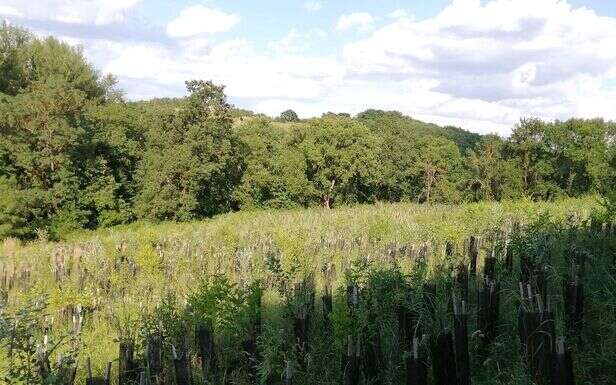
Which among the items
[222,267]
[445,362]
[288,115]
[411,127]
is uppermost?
[288,115]

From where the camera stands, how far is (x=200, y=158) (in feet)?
93.5

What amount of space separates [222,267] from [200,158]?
18.8 m

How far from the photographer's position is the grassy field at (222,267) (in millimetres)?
6137

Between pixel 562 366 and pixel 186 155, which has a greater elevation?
pixel 186 155

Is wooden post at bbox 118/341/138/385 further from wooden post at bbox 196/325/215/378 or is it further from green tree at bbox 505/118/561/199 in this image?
green tree at bbox 505/118/561/199

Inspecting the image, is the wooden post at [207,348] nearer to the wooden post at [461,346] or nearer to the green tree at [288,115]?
the wooden post at [461,346]

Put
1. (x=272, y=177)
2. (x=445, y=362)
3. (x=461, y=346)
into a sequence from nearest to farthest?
(x=445, y=362)
(x=461, y=346)
(x=272, y=177)

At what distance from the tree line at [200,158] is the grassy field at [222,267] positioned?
11989 mm

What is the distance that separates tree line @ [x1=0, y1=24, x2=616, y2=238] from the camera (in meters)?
26.8

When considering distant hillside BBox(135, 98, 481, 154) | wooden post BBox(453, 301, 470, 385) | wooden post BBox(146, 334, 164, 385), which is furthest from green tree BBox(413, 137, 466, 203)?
wooden post BBox(146, 334, 164, 385)

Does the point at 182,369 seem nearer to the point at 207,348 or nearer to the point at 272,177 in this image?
the point at 207,348

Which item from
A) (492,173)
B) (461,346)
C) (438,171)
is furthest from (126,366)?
(438,171)

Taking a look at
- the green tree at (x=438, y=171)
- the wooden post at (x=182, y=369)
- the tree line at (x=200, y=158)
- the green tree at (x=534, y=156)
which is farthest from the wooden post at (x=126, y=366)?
the green tree at (x=438, y=171)

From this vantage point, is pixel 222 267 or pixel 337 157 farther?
pixel 337 157
